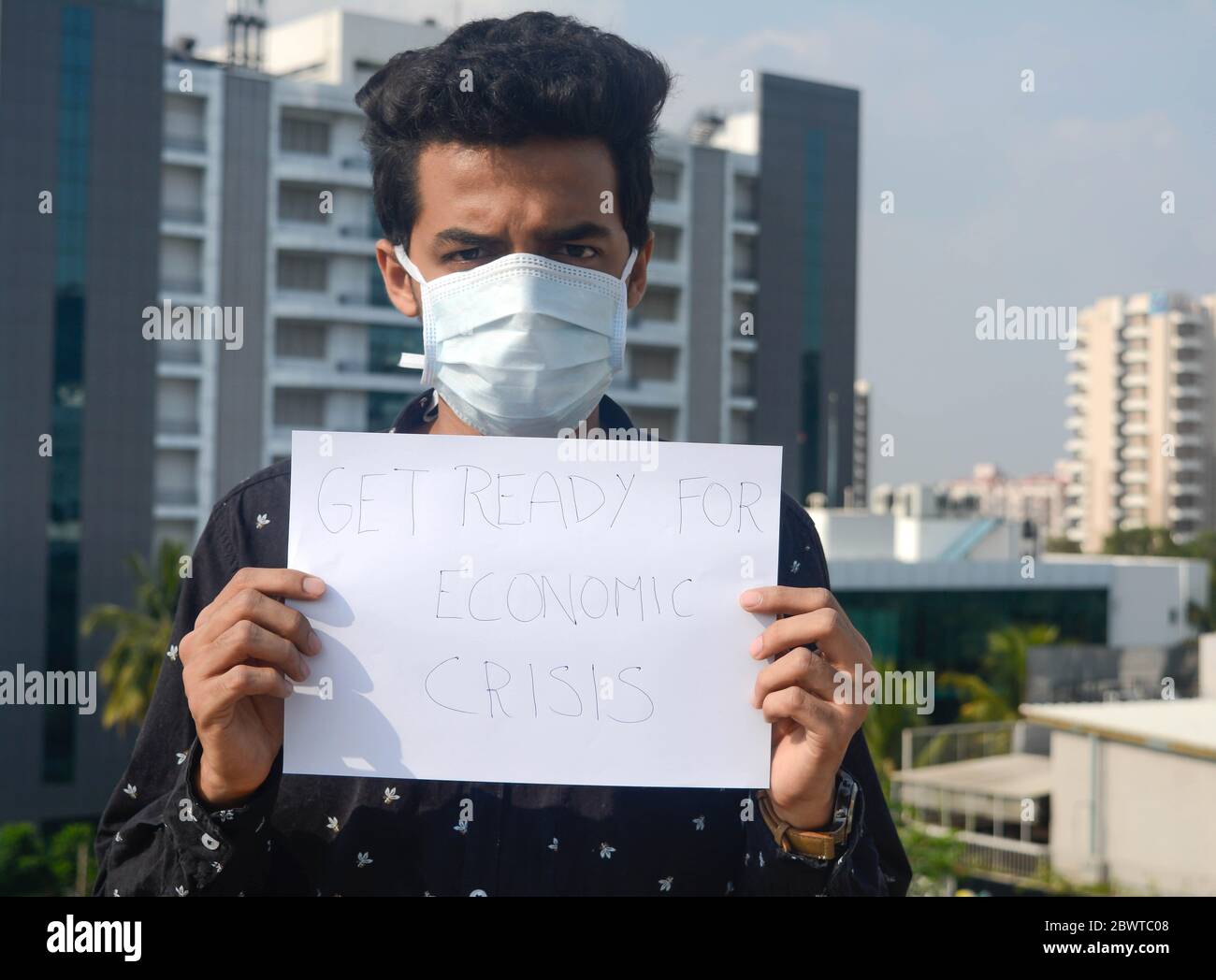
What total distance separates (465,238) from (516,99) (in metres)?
0.22

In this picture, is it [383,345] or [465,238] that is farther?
[383,345]

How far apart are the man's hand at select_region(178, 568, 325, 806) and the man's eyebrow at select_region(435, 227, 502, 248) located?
1.93 ft

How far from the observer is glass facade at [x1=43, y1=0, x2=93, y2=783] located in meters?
26.8

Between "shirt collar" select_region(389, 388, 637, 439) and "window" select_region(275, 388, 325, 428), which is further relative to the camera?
"window" select_region(275, 388, 325, 428)

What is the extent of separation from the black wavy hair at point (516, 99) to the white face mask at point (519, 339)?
0.40 ft

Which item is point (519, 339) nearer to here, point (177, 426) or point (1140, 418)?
point (177, 426)

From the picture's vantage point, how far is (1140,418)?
6519 cm

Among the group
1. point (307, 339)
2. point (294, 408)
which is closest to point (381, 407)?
point (294, 408)

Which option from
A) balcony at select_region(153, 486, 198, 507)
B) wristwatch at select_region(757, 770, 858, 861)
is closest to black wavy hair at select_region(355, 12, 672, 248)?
wristwatch at select_region(757, 770, 858, 861)

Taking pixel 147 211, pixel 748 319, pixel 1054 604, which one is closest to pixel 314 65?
pixel 147 211

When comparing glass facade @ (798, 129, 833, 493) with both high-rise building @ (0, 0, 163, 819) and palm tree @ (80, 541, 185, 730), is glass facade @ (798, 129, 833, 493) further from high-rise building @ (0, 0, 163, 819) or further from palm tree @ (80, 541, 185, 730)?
palm tree @ (80, 541, 185, 730)

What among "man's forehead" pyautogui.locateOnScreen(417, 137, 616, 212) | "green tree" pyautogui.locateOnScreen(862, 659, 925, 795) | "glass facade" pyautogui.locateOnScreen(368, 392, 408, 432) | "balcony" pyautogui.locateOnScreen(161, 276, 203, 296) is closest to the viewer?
"man's forehead" pyautogui.locateOnScreen(417, 137, 616, 212)
